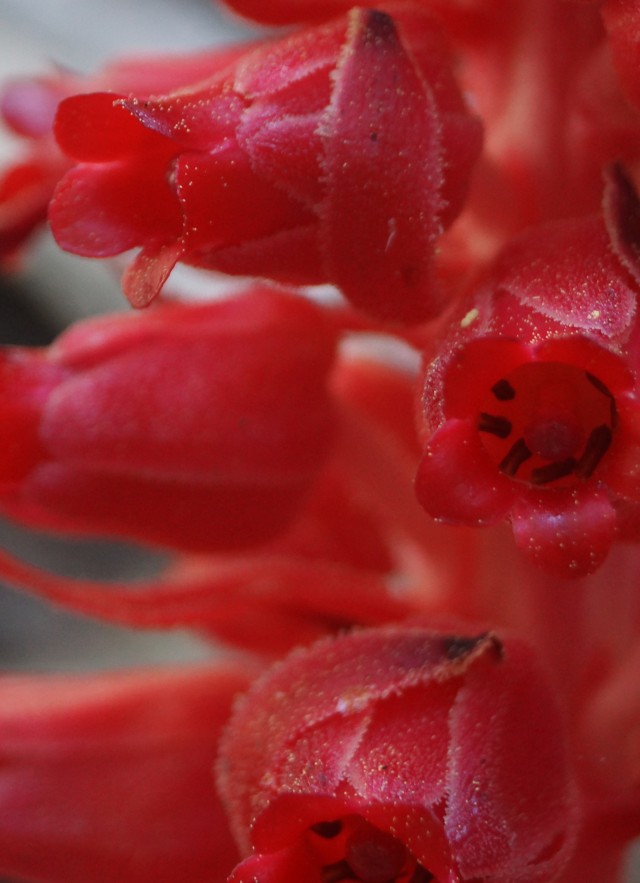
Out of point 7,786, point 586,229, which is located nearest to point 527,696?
point 586,229

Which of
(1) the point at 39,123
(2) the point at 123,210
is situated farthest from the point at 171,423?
(1) the point at 39,123

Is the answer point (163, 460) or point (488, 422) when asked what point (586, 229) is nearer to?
point (488, 422)

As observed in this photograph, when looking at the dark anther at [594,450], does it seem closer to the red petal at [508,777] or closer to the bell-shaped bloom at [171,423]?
the red petal at [508,777]

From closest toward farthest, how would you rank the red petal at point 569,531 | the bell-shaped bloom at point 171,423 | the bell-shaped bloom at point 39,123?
1. the red petal at point 569,531
2. the bell-shaped bloom at point 171,423
3. the bell-shaped bloom at point 39,123

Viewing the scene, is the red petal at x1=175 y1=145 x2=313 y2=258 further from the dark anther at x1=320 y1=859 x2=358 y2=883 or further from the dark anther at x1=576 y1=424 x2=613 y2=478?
the dark anther at x1=320 y1=859 x2=358 y2=883

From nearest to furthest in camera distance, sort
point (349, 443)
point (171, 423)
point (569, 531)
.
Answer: point (569, 531) → point (171, 423) → point (349, 443)

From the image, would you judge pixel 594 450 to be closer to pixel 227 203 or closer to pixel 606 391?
pixel 606 391

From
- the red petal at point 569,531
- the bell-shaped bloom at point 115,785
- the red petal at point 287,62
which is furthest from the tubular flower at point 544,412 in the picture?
the bell-shaped bloom at point 115,785
